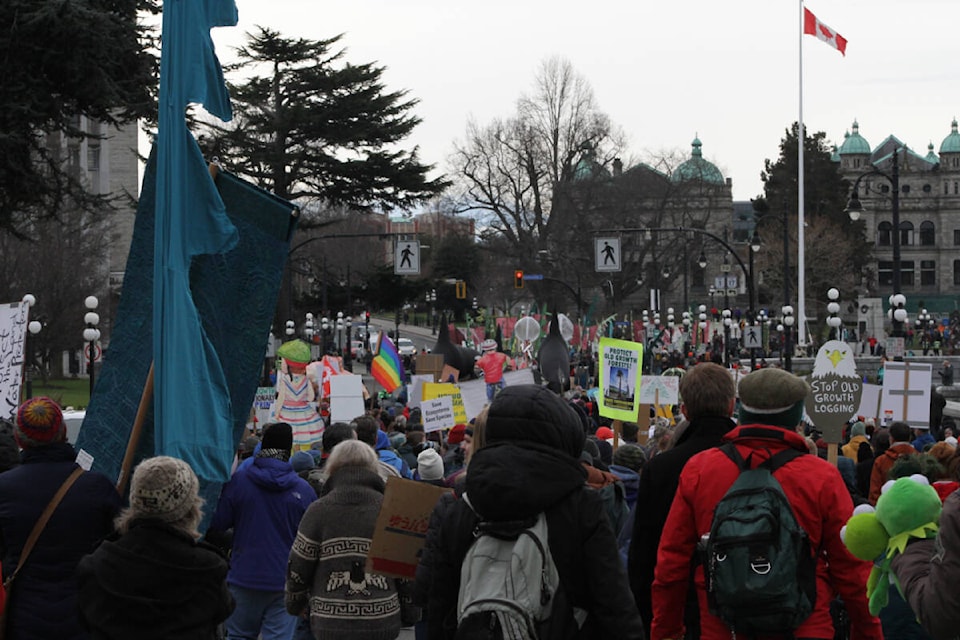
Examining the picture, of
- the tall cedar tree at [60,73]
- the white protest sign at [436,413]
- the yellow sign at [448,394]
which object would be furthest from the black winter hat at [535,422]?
the tall cedar tree at [60,73]

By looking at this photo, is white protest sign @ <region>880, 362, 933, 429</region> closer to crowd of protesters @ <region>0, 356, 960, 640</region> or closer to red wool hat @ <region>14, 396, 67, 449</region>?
crowd of protesters @ <region>0, 356, 960, 640</region>

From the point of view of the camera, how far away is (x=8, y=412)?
38.1 feet

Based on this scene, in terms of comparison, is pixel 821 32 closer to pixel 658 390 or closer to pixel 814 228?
pixel 658 390

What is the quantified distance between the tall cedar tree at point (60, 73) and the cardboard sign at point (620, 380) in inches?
378

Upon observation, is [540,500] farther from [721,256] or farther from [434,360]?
[721,256]

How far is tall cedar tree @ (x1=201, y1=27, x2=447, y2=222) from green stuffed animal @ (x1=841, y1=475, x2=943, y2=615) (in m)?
37.9

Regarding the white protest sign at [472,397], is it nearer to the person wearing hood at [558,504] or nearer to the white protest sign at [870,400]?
the white protest sign at [870,400]

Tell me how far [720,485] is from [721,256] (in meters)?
102

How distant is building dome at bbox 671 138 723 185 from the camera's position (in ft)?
264

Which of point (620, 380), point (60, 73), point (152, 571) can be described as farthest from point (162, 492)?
point (60, 73)

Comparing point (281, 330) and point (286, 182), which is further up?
point (286, 182)

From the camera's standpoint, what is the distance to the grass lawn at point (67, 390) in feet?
130

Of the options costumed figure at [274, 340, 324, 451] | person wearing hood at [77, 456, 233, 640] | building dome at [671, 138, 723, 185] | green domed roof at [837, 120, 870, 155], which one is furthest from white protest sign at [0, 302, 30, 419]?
green domed roof at [837, 120, 870, 155]

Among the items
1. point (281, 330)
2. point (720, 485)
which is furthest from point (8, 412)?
point (281, 330)
